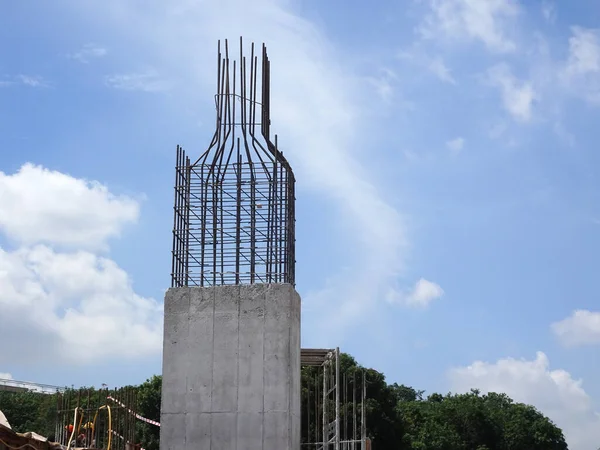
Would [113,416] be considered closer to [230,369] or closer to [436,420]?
[230,369]

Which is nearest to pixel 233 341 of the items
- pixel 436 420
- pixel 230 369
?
pixel 230 369

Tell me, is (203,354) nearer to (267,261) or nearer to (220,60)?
(267,261)

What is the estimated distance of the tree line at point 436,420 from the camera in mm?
41750

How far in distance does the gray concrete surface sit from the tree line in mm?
26916

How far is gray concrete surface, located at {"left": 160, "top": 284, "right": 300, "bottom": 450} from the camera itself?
46.9 ft

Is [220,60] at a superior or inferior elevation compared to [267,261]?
superior

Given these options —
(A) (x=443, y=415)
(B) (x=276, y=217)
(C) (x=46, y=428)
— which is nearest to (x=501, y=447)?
(A) (x=443, y=415)

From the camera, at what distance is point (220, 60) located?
16484 mm

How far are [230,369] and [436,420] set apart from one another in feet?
137

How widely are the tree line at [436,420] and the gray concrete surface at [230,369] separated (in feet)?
88.3

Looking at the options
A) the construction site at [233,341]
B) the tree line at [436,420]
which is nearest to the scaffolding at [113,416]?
the construction site at [233,341]

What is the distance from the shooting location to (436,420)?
53844 mm

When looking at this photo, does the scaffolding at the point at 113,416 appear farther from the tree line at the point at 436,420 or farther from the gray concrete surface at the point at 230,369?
the tree line at the point at 436,420

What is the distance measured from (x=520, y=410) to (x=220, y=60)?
158 feet
